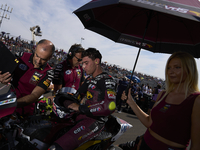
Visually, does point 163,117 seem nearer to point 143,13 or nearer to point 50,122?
point 50,122

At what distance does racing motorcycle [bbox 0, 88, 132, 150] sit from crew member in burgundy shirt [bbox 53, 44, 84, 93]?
1.72 m

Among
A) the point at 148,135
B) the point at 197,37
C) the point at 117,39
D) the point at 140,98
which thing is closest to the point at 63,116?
the point at 148,135

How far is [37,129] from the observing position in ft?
5.28

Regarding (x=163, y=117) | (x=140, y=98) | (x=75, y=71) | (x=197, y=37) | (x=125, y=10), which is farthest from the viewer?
(x=140, y=98)

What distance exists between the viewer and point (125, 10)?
2.88 metres

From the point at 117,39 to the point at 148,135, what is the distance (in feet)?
8.08

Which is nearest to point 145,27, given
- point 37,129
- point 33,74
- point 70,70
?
point 70,70

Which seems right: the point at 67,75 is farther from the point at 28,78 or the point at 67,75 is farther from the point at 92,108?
the point at 92,108

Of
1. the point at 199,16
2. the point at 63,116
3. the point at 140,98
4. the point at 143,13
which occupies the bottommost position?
the point at 140,98

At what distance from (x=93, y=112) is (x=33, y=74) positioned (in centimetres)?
151

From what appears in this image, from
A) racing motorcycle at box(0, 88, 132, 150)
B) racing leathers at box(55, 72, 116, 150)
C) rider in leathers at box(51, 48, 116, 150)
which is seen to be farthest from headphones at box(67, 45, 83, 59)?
racing motorcycle at box(0, 88, 132, 150)

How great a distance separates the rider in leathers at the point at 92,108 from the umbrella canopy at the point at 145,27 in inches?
45.0

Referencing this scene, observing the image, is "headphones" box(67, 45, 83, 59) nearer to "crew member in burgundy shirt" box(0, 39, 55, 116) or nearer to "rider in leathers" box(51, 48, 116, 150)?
"crew member in burgundy shirt" box(0, 39, 55, 116)

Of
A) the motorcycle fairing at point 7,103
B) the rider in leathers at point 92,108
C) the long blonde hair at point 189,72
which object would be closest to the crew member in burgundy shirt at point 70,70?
the rider in leathers at point 92,108
